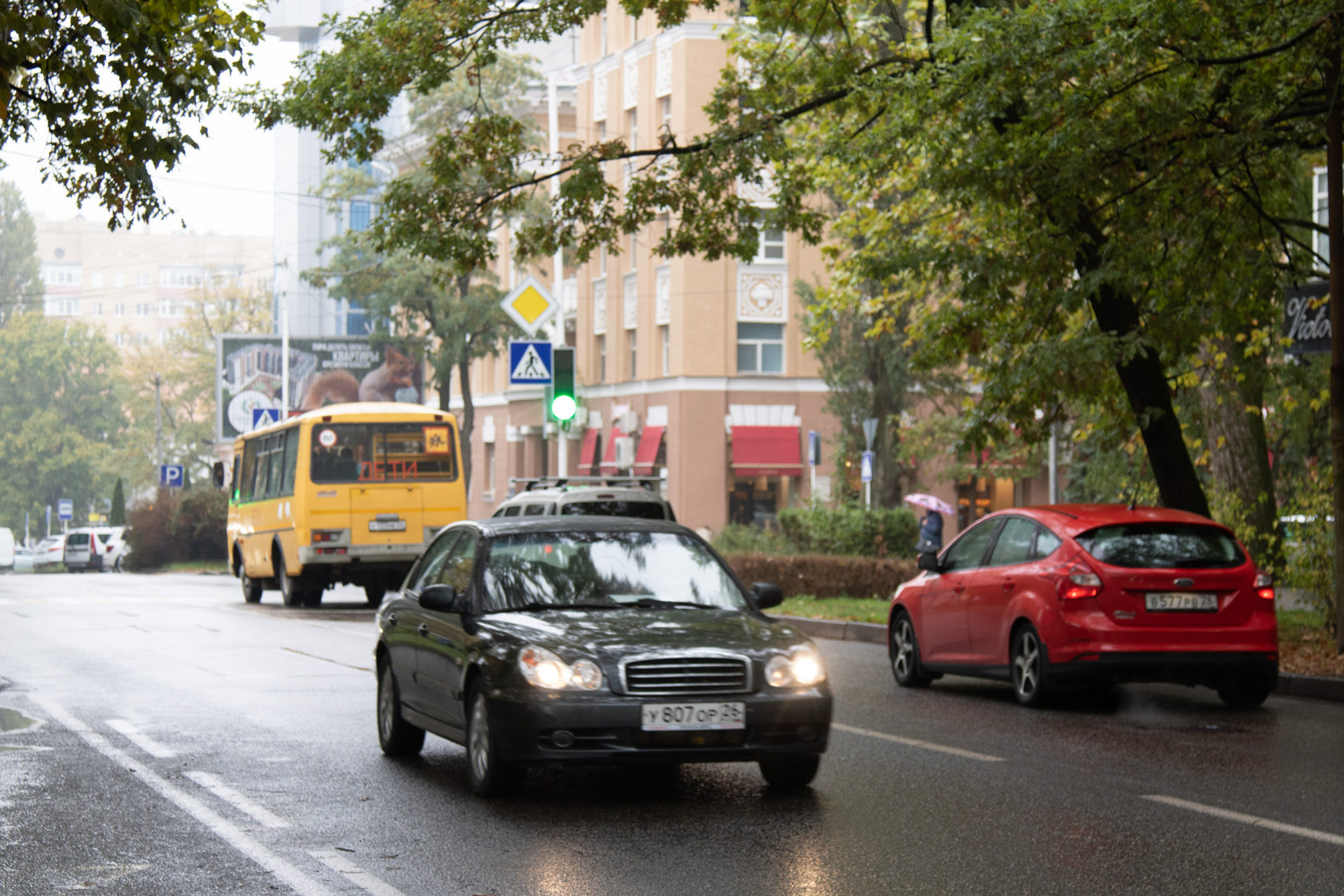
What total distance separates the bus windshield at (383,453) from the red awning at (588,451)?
28.9m

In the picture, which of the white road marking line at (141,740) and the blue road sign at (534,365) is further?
the blue road sign at (534,365)

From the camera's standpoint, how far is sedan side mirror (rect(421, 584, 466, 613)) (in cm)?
943

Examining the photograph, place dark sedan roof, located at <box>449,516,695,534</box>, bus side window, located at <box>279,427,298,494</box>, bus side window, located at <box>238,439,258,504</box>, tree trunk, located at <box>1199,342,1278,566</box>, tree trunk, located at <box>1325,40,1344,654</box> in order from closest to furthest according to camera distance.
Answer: dark sedan roof, located at <box>449,516,695,534</box> → tree trunk, located at <box>1325,40,1344,654</box> → tree trunk, located at <box>1199,342,1278,566</box> → bus side window, located at <box>279,427,298,494</box> → bus side window, located at <box>238,439,258,504</box>

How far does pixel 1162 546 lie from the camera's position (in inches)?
529

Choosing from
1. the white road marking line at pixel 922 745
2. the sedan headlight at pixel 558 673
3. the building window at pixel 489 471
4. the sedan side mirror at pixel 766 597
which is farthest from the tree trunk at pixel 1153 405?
the building window at pixel 489 471

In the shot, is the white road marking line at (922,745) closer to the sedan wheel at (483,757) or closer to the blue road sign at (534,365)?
the sedan wheel at (483,757)

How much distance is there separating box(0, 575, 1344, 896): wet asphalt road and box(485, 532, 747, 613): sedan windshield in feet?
3.15

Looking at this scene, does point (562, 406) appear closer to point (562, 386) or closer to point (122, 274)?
point (562, 386)

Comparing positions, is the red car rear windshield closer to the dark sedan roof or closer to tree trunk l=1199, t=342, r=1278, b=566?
the dark sedan roof

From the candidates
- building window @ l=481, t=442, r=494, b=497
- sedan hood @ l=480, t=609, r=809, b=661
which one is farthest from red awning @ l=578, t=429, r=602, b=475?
sedan hood @ l=480, t=609, r=809, b=661

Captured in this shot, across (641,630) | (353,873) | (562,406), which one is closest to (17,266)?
(562,406)

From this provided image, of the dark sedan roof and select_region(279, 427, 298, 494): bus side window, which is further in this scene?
select_region(279, 427, 298, 494): bus side window

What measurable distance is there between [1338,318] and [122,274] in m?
188

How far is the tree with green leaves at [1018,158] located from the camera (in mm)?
15133
